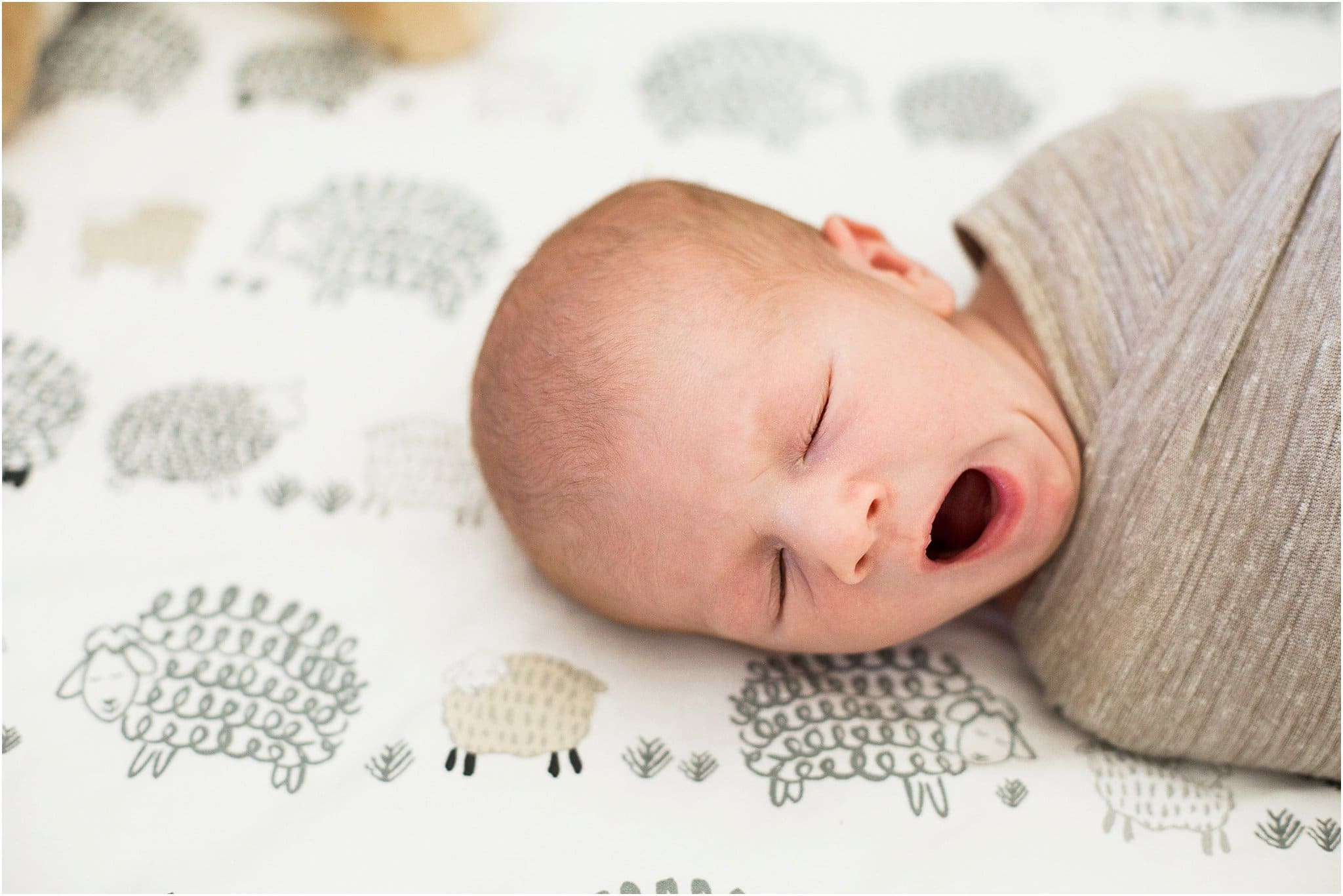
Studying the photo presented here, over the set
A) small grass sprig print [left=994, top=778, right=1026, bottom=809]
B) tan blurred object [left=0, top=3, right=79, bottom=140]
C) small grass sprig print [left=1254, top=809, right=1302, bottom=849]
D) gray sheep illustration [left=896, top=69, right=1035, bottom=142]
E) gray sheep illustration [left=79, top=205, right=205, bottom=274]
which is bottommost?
small grass sprig print [left=994, top=778, right=1026, bottom=809]

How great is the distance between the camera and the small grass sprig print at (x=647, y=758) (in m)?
1.11

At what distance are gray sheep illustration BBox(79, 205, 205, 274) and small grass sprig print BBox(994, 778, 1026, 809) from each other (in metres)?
1.24

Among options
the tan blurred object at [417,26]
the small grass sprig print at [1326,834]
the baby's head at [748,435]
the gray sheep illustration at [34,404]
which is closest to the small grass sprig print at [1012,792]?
the baby's head at [748,435]

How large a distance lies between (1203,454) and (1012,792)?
39cm

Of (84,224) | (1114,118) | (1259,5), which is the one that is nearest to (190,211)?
(84,224)

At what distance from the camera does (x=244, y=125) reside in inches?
64.1

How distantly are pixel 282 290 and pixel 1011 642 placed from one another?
3.47 ft

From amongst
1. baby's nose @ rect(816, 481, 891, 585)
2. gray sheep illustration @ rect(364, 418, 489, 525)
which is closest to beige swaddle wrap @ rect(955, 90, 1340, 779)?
baby's nose @ rect(816, 481, 891, 585)

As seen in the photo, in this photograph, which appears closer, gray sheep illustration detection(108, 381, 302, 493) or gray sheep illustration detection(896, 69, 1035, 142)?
gray sheep illustration detection(108, 381, 302, 493)

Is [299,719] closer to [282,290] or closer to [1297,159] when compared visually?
[282,290]

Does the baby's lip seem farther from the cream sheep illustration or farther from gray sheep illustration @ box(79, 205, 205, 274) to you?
gray sheep illustration @ box(79, 205, 205, 274)

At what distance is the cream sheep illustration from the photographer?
3.63 feet

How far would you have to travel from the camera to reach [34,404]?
1344 mm

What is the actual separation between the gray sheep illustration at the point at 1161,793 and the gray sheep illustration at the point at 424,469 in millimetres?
755
